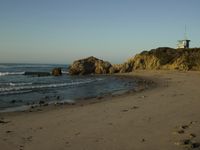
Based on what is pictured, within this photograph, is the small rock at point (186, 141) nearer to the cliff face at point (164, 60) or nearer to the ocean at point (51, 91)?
the ocean at point (51, 91)

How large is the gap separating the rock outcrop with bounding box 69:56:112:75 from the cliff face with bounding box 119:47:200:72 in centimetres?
363

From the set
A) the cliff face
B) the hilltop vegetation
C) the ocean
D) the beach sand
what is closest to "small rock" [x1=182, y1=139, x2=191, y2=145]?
the beach sand

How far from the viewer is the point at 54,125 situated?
1195cm

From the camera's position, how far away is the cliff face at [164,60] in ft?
201

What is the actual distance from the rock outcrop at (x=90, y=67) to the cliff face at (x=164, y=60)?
11.9ft

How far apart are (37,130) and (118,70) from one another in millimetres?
59081

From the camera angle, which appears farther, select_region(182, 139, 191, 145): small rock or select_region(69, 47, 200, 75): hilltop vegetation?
select_region(69, 47, 200, 75): hilltop vegetation

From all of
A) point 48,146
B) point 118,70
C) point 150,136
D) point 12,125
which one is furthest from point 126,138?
point 118,70

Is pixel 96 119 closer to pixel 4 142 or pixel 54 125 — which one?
pixel 54 125

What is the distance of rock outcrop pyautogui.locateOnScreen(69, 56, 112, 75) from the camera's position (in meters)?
68.5

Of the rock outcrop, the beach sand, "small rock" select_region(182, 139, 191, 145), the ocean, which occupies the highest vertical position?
the rock outcrop

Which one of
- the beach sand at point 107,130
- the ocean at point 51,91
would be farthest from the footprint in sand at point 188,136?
the ocean at point 51,91

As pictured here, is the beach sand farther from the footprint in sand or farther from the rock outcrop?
the rock outcrop

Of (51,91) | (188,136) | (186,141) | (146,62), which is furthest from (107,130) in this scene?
(146,62)
